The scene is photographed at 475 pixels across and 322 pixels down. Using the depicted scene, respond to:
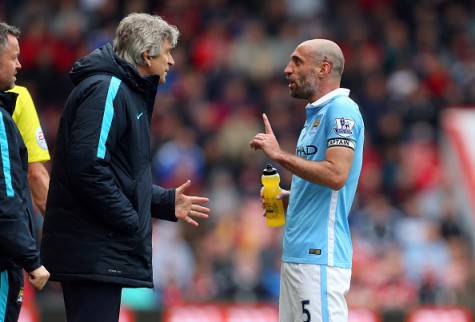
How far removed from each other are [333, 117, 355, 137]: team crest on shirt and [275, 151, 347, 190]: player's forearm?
0.18m

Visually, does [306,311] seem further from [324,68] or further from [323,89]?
[324,68]

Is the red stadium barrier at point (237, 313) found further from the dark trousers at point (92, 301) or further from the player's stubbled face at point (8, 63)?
the player's stubbled face at point (8, 63)

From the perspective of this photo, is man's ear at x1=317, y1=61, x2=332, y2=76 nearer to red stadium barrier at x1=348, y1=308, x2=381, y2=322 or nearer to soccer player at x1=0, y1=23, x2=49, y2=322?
soccer player at x1=0, y1=23, x2=49, y2=322

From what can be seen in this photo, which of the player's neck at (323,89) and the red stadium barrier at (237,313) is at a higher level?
the player's neck at (323,89)

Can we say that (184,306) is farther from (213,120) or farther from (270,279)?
(213,120)

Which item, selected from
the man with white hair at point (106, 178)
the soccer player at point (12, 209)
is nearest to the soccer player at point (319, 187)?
the man with white hair at point (106, 178)

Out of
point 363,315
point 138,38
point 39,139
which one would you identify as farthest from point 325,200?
point 363,315

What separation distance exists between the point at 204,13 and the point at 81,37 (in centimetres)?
187

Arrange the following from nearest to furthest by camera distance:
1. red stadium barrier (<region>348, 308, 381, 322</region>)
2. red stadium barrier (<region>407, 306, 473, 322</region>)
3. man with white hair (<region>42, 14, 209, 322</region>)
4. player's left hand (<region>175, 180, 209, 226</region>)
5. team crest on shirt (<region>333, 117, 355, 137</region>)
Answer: man with white hair (<region>42, 14, 209, 322</region>)
team crest on shirt (<region>333, 117, 355, 137</region>)
player's left hand (<region>175, 180, 209, 226</region>)
red stadium barrier (<region>348, 308, 381, 322</region>)
red stadium barrier (<region>407, 306, 473, 322</region>)

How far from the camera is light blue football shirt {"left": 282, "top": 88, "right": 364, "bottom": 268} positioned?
5.97 meters

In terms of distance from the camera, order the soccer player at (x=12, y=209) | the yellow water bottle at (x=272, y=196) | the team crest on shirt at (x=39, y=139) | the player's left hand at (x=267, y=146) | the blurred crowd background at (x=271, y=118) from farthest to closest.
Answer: the blurred crowd background at (x=271, y=118) < the team crest on shirt at (x=39, y=139) < the yellow water bottle at (x=272, y=196) < the player's left hand at (x=267, y=146) < the soccer player at (x=12, y=209)

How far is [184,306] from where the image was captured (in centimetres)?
1028

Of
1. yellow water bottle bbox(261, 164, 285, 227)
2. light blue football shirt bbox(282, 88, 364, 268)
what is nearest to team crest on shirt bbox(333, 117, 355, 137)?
light blue football shirt bbox(282, 88, 364, 268)

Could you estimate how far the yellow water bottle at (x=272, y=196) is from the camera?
6.35 meters
